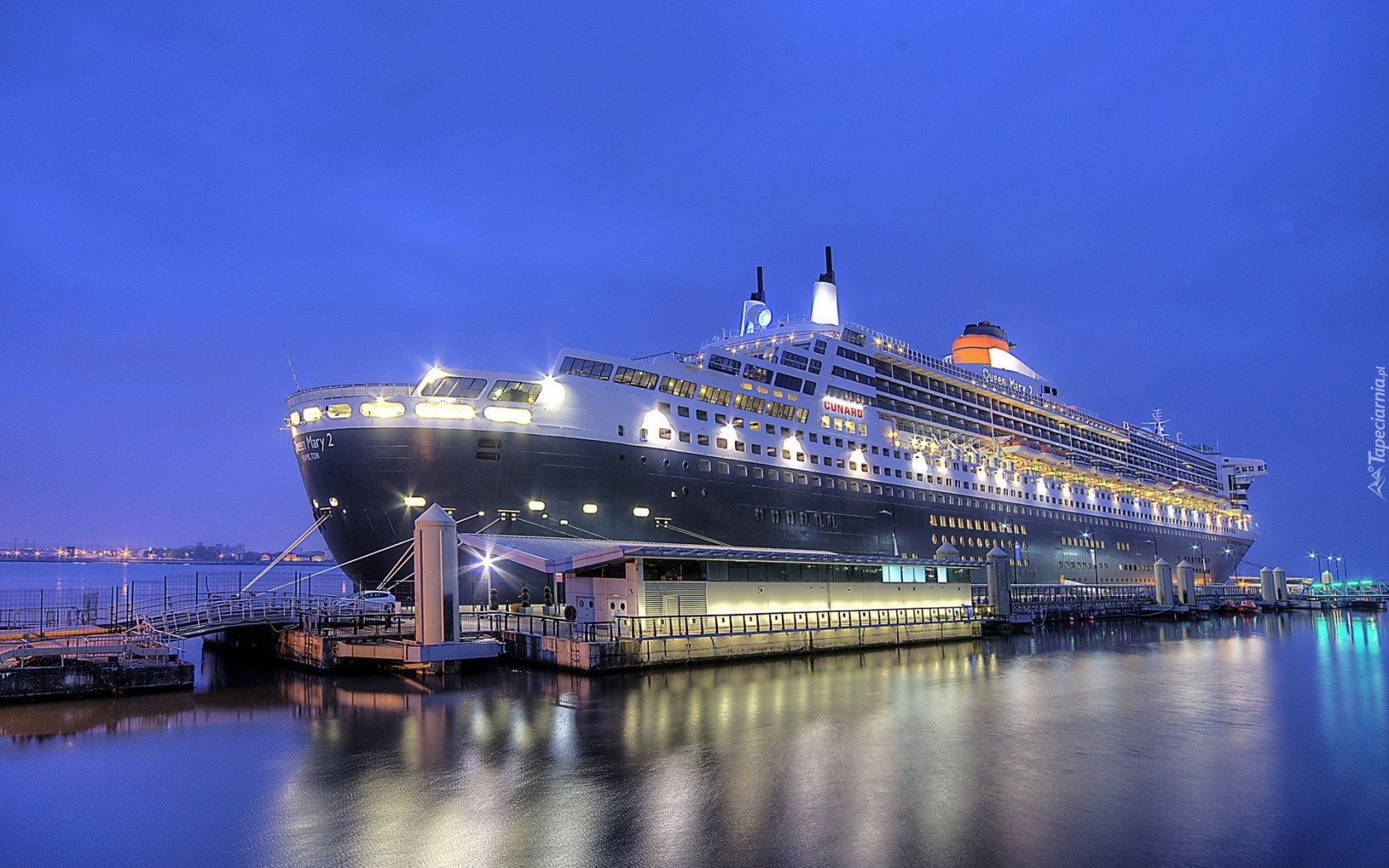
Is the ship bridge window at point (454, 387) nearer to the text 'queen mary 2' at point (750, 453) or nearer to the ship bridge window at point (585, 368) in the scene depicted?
the text 'queen mary 2' at point (750, 453)

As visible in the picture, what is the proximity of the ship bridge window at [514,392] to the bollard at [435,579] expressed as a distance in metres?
8.08

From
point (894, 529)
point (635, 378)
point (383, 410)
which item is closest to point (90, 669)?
point (383, 410)

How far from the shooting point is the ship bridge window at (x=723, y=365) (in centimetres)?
3994

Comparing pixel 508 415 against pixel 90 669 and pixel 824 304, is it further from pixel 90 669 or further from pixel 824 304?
pixel 824 304

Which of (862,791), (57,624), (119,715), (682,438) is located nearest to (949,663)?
(682,438)

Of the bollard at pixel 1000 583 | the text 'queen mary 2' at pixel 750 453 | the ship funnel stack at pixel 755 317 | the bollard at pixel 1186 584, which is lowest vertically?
the bollard at pixel 1186 584

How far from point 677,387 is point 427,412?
10.7m

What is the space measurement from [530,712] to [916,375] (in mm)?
42589

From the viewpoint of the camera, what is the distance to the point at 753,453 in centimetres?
3934

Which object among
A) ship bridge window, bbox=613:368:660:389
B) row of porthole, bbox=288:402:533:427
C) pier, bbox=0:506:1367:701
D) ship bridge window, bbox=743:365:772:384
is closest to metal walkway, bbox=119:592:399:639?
pier, bbox=0:506:1367:701

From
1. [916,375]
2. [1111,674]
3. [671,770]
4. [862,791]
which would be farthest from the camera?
[916,375]

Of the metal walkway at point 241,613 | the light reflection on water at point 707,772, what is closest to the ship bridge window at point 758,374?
the metal walkway at point 241,613

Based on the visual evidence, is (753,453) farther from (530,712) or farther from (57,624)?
(57,624)

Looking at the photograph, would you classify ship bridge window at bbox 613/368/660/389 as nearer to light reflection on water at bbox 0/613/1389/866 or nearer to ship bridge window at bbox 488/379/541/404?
ship bridge window at bbox 488/379/541/404
